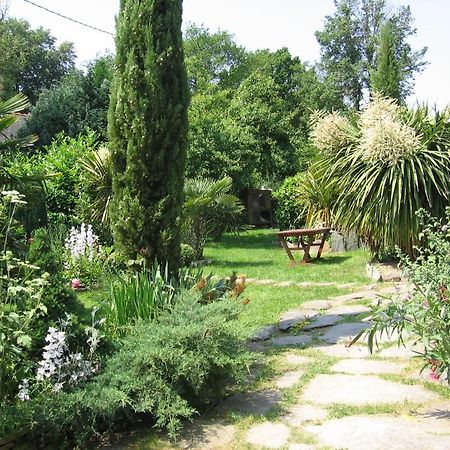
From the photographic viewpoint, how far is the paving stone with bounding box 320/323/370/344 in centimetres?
509

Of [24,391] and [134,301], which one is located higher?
[134,301]

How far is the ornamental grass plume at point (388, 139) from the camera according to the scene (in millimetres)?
8055

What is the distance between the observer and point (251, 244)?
625 inches

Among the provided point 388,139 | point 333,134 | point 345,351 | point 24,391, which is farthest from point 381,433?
point 333,134

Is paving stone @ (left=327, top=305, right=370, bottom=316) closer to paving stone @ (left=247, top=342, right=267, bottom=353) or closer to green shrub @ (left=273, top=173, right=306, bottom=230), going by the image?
paving stone @ (left=247, top=342, right=267, bottom=353)

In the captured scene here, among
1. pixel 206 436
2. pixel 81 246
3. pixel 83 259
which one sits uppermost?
pixel 81 246

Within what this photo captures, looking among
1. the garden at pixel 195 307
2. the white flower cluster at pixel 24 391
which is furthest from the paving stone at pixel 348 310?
the white flower cluster at pixel 24 391

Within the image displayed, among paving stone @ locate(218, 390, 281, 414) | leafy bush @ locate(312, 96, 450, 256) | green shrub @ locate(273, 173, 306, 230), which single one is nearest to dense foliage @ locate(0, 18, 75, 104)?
green shrub @ locate(273, 173, 306, 230)

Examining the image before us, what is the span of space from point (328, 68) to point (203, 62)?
11.1 meters

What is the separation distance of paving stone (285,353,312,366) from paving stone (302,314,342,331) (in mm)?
1006

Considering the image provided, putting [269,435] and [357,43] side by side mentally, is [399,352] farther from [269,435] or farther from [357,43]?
[357,43]

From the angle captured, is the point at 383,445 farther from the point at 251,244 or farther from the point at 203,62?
the point at 203,62

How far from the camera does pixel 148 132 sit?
4922 mm

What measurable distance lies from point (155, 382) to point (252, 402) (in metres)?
0.78
